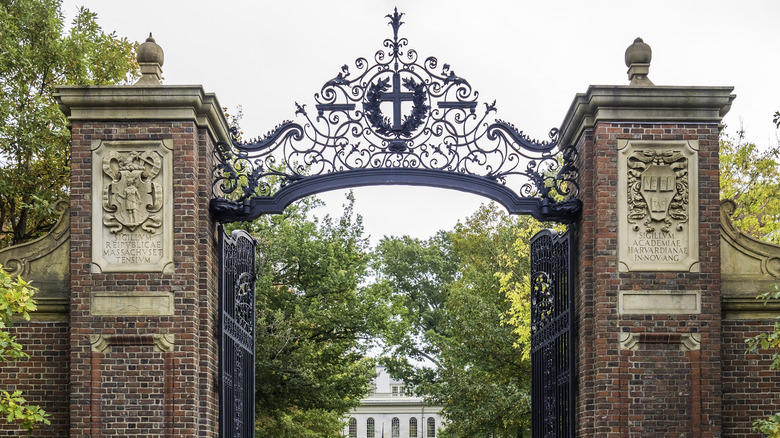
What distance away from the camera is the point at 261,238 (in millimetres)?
25469

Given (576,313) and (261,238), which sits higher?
(261,238)

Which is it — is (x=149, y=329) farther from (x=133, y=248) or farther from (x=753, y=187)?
(x=753, y=187)

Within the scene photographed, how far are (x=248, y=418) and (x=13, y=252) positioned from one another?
3684 millimetres

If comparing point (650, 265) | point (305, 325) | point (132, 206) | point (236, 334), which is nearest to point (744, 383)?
point (650, 265)

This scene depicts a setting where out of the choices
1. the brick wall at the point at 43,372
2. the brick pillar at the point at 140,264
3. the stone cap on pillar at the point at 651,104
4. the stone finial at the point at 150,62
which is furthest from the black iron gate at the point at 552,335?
the brick wall at the point at 43,372

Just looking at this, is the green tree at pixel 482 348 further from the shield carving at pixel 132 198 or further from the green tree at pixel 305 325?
the shield carving at pixel 132 198

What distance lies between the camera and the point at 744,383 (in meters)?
11.0

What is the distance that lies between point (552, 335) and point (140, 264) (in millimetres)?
5043

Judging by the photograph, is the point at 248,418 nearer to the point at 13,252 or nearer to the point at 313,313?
the point at 13,252

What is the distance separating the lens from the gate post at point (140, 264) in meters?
10.7

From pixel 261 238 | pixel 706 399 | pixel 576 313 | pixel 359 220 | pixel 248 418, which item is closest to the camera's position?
pixel 706 399

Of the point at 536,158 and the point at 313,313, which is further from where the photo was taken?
the point at 313,313

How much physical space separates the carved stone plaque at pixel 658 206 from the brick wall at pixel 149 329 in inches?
A: 184

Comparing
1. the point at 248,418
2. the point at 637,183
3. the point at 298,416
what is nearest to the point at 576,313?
the point at 637,183
